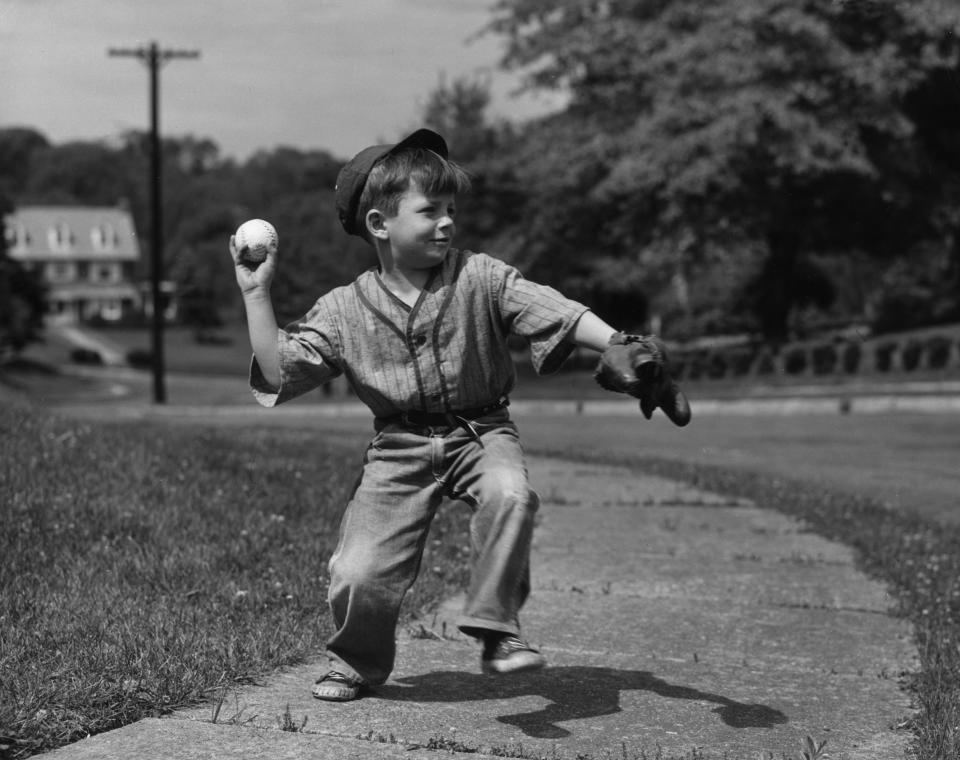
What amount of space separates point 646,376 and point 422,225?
83 centimetres

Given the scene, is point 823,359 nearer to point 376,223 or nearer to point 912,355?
point 912,355

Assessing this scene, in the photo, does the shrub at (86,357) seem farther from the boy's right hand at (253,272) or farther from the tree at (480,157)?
the boy's right hand at (253,272)

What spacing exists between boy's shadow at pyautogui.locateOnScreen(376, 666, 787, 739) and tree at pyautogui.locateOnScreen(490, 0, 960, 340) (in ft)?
61.8

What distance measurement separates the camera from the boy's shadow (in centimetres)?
374

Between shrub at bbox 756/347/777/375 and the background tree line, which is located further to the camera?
shrub at bbox 756/347/777/375

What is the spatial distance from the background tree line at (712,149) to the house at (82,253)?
284 ft

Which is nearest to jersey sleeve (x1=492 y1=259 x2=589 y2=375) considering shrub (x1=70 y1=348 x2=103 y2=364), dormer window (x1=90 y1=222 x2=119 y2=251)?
shrub (x1=70 y1=348 x2=103 y2=364)

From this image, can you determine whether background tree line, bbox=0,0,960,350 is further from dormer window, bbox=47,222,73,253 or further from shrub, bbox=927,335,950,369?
dormer window, bbox=47,222,73,253

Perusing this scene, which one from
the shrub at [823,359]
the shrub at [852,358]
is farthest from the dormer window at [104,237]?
the shrub at [852,358]

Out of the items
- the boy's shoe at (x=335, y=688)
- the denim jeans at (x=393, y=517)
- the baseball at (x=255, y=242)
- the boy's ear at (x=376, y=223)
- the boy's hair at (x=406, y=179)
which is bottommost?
the boy's shoe at (x=335, y=688)

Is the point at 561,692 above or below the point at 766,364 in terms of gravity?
above

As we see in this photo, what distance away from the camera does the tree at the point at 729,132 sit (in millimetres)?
24000

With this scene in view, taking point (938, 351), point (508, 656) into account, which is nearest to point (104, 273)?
point (938, 351)

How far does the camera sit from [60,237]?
398 ft
